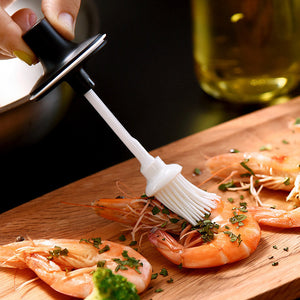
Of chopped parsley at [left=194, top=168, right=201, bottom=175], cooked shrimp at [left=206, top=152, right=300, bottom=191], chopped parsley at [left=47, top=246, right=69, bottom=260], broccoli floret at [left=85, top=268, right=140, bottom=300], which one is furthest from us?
chopped parsley at [left=194, top=168, right=201, bottom=175]

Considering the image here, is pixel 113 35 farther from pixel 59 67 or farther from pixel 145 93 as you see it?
pixel 59 67

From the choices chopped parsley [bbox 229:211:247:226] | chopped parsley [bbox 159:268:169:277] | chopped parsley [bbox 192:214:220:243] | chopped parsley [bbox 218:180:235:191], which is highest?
chopped parsley [bbox 159:268:169:277]

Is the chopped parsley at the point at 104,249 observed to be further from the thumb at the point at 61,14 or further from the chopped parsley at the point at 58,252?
the thumb at the point at 61,14

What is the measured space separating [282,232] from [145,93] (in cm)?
103

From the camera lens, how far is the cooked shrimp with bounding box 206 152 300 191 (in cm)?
167

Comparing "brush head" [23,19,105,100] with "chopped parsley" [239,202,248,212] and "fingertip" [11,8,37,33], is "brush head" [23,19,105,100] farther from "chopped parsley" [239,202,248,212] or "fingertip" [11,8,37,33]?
"chopped parsley" [239,202,248,212]

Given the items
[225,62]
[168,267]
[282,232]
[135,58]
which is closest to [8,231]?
[168,267]

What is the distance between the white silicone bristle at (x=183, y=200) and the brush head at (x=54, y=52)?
0.44 m

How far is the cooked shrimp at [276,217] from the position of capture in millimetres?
1509

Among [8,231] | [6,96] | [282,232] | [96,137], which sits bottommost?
[282,232]

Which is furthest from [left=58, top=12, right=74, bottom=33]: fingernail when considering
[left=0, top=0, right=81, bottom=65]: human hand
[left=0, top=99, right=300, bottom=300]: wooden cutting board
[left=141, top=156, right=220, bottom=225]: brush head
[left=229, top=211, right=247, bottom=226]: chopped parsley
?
[left=229, top=211, right=247, bottom=226]: chopped parsley

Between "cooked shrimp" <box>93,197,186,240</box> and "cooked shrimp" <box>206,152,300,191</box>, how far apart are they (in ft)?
0.96

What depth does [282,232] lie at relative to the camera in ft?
5.03

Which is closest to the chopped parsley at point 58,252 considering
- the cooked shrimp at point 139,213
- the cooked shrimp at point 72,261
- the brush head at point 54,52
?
the cooked shrimp at point 72,261
